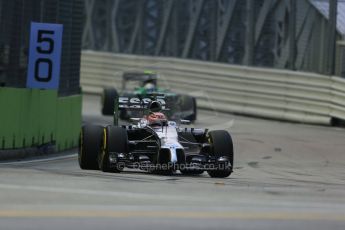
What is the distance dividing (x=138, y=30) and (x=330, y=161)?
16.8m

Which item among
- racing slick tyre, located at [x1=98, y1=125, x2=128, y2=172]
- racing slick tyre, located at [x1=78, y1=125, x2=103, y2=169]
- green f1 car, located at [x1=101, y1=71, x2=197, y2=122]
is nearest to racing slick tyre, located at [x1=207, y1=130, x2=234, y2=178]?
racing slick tyre, located at [x1=98, y1=125, x2=128, y2=172]

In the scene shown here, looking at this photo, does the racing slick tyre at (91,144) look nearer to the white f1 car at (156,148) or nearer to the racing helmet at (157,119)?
the white f1 car at (156,148)

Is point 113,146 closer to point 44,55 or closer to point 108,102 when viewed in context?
point 44,55

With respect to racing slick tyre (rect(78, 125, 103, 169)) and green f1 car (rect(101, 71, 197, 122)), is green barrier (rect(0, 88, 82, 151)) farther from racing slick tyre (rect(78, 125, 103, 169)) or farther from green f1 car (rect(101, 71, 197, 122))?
green f1 car (rect(101, 71, 197, 122))

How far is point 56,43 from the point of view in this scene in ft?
50.9

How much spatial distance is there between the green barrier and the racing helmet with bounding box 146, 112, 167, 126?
313cm

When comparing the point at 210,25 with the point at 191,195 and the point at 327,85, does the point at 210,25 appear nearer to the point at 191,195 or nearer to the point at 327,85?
the point at 327,85

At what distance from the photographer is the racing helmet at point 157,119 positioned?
41.5 feet

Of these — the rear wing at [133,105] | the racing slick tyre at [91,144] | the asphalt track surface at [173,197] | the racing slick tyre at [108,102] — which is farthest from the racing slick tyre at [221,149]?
the racing slick tyre at [108,102]

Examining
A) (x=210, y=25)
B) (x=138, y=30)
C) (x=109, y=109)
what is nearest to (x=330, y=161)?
(x=109, y=109)

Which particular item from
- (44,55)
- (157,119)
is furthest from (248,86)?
(157,119)

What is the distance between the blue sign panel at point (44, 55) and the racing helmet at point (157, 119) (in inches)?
127

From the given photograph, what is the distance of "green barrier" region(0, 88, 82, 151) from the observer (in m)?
14.9

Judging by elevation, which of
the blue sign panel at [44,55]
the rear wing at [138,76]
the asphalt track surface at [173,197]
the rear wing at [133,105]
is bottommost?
the asphalt track surface at [173,197]
